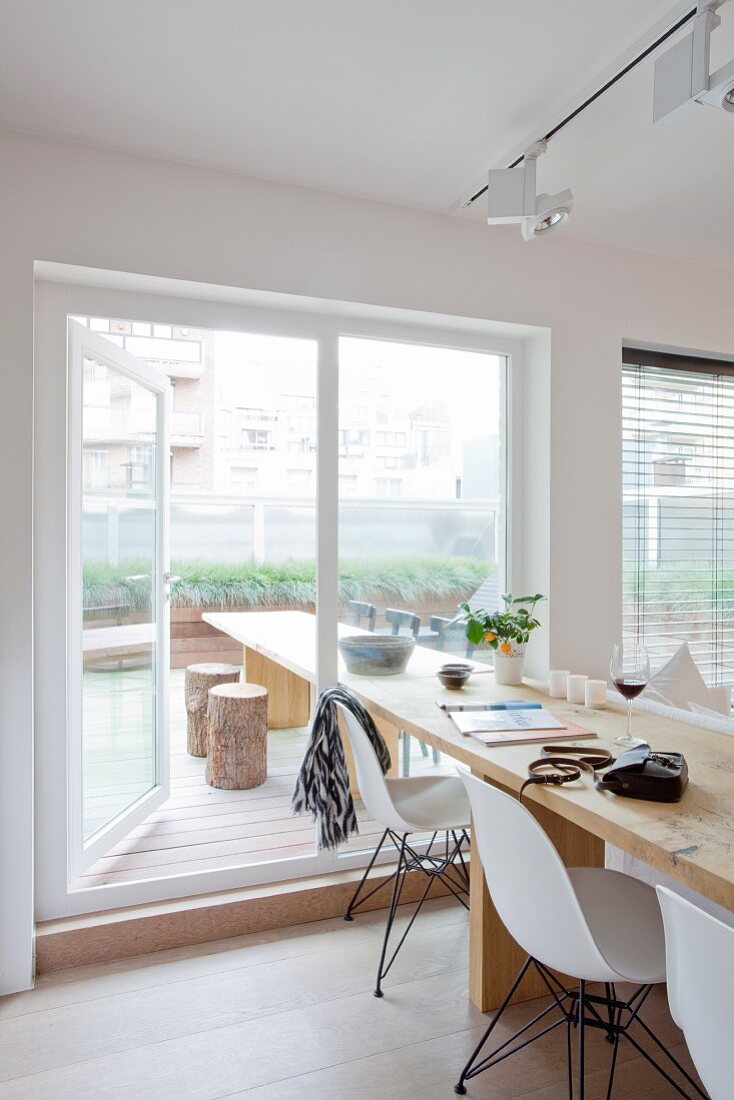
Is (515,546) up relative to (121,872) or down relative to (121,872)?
up

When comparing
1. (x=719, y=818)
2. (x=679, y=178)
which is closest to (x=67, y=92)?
(x=679, y=178)

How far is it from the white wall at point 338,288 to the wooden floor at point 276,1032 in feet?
1.05

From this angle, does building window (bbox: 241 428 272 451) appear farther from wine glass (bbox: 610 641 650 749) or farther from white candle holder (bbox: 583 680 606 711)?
wine glass (bbox: 610 641 650 749)

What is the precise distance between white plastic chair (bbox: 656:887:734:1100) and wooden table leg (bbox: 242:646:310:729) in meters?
2.22

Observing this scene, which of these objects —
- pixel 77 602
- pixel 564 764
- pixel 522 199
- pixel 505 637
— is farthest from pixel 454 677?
pixel 522 199

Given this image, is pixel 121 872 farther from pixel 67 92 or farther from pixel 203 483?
pixel 67 92

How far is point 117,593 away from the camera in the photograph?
9.06 ft

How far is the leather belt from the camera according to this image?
1645mm

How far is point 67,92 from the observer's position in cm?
208

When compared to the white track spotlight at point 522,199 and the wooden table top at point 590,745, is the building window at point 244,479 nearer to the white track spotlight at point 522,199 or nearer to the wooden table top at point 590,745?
the wooden table top at point 590,745

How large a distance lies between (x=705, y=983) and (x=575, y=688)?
1.42m

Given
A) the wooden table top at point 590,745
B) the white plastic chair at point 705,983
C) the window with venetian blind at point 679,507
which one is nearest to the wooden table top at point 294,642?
the wooden table top at point 590,745

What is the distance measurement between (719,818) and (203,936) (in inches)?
71.2

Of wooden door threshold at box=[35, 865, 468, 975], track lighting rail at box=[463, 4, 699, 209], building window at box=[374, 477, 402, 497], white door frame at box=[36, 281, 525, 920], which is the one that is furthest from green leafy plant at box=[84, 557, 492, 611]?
track lighting rail at box=[463, 4, 699, 209]
